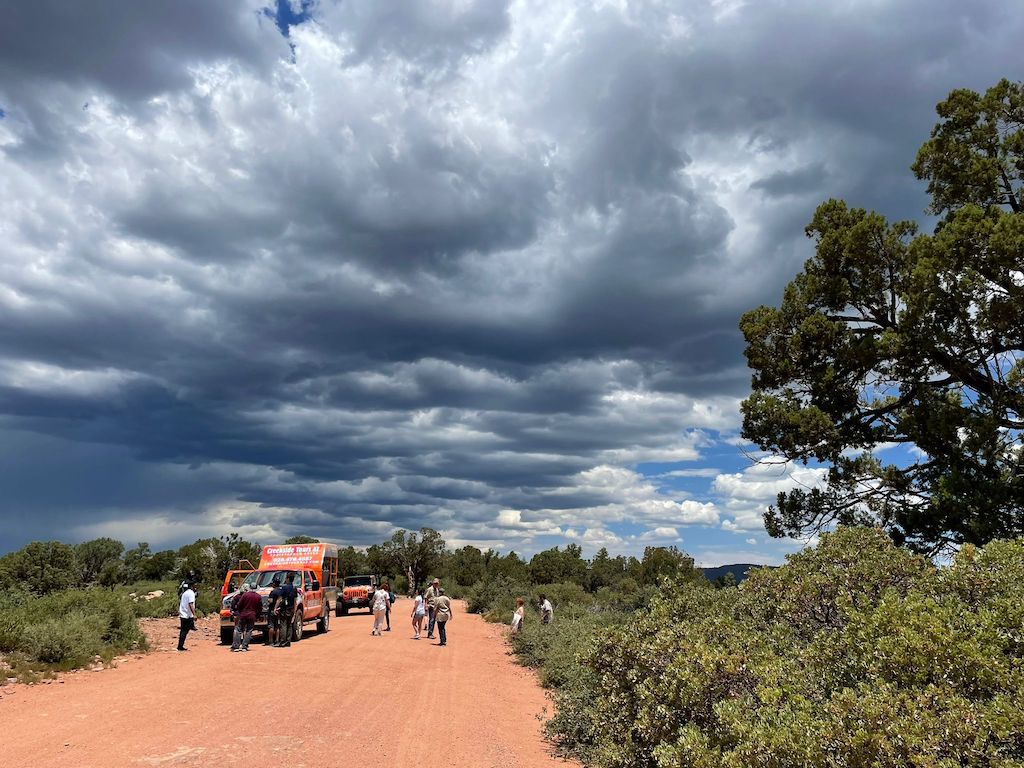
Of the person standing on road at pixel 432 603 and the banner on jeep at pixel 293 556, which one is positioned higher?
the banner on jeep at pixel 293 556

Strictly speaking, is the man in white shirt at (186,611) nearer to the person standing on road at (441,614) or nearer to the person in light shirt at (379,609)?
the person in light shirt at (379,609)

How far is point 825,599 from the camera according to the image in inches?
256

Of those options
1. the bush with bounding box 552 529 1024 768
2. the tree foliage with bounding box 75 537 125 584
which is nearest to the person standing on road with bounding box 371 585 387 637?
the bush with bounding box 552 529 1024 768

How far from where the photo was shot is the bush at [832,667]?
3.72 meters

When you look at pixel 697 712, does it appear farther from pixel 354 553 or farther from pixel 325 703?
pixel 354 553

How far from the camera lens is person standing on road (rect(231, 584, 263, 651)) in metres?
A: 17.9

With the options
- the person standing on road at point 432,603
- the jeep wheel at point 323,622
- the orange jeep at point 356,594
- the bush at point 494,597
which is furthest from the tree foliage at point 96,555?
the person standing on road at point 432,603

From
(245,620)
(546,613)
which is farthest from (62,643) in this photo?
(546,613)

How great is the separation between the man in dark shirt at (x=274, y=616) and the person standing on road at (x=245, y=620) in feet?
2.80

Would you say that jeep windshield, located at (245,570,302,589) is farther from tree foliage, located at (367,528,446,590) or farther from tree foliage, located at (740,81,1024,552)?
tree foliage, located at (367,528,446,590)

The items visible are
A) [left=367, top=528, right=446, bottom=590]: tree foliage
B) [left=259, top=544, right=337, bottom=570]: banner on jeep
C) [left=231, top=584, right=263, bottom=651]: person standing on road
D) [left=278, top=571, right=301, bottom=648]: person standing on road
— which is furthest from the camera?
[left=367, top=528, right=446, bottom=590]: tree foliage

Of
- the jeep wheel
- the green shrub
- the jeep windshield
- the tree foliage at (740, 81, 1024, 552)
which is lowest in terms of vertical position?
the jeep wheel

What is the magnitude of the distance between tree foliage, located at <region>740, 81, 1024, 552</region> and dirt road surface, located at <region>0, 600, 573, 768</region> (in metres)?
8.51

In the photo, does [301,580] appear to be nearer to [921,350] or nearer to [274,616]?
[274,616]
